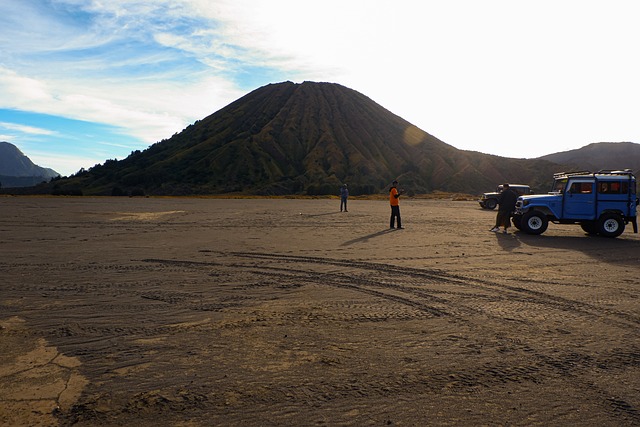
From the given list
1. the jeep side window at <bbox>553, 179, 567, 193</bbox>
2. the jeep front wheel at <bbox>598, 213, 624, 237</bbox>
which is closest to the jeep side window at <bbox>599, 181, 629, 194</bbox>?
the jeep front wheel at <bbox>598, 213, 624, 237</bbox>

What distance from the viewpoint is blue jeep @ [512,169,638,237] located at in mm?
16406

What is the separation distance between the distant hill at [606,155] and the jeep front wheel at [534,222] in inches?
6533

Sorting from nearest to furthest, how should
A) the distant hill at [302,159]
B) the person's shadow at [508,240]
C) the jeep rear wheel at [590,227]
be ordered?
the person's shadow at [508,240], the jeep rear wheel at [590,227], the distant hill at [302,159]

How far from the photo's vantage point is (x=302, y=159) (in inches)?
4149

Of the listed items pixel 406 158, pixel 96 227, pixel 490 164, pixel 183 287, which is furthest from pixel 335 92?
pixel 183 287

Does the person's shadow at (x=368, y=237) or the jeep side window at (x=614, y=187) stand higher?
the jeep side window at (x=614, y=187)

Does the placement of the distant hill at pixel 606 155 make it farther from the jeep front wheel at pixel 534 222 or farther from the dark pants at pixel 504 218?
the dark pants at pixel 504 218

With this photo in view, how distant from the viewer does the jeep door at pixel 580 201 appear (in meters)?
16.6

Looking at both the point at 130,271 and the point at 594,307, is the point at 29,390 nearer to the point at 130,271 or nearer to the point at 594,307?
the point at 130,271

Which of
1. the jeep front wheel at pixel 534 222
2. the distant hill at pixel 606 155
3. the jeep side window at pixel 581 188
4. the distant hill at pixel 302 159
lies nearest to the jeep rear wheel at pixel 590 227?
the jeep side window at pixel 581 188

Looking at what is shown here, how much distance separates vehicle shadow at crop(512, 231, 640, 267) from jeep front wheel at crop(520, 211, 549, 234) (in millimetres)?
281

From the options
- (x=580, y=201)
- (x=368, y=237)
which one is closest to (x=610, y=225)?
(x=580, y=201)

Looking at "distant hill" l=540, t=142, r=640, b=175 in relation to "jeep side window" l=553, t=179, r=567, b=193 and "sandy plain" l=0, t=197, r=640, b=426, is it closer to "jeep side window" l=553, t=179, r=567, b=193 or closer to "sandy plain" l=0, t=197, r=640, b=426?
"jeep side window" l=553, t=179, r=567, b=193

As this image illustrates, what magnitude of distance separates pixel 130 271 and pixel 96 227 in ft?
34.5
